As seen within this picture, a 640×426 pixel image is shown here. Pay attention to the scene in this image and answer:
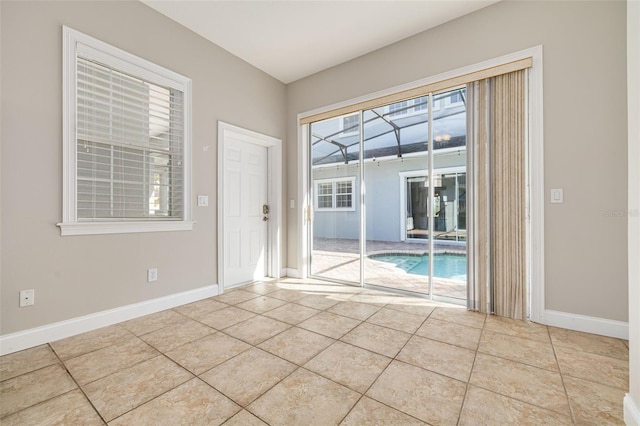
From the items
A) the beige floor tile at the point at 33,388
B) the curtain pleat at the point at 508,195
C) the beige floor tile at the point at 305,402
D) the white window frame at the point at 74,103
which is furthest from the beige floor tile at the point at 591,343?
the white window frame at the point at 74,103

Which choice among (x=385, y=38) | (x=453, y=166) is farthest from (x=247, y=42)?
(x=453, y=166)

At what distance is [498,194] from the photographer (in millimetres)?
2686

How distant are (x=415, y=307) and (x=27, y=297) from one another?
3431mm

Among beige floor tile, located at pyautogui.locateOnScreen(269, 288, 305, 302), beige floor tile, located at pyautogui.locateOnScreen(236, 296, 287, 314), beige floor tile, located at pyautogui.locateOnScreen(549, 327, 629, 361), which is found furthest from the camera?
beige floor tile, located at pyautogui.locateOnScreen(269, 288, 305, 302)

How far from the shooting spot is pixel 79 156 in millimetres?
2361

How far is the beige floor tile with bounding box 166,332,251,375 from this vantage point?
1882 mm

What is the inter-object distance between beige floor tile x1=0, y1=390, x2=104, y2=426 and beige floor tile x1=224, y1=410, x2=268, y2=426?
65 cm

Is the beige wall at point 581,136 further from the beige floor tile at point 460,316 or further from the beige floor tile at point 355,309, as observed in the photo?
the beige floor tile at point 355,309

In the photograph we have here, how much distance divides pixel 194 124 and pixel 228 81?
834 mm

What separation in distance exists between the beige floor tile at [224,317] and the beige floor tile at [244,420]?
116cm

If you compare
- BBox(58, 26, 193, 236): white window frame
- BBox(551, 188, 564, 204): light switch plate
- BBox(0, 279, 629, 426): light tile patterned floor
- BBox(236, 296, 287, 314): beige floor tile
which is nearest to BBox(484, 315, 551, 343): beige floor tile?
BBox(0, 279, 629, 426): light tile patterned floor

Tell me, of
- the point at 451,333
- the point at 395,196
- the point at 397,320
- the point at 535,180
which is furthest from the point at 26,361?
the point at 535,180

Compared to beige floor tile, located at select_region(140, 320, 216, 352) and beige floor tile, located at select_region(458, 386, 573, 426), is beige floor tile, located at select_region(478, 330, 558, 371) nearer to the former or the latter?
beige floor tile, located at select_region(458, 386, 573, 426)

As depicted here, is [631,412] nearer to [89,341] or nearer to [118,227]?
[89,341]
